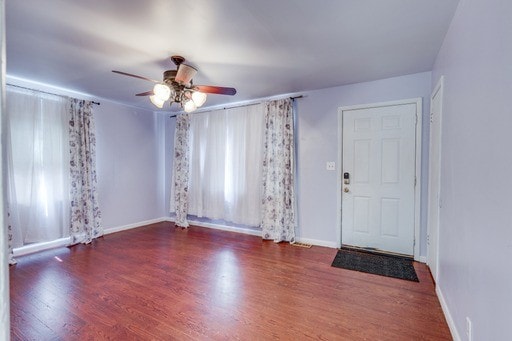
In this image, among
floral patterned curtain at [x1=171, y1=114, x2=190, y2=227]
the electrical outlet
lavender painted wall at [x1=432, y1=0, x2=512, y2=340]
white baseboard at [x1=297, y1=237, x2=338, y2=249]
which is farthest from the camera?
floral patterned curtain at [x1=171, y1=114, x2=190, y2=227]

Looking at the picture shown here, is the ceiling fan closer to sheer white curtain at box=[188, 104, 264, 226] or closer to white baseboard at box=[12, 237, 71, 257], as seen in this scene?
sheer white curtain at box=[188, 104, 264, 226]

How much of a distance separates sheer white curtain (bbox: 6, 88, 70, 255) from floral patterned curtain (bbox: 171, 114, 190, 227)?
1.76 metres

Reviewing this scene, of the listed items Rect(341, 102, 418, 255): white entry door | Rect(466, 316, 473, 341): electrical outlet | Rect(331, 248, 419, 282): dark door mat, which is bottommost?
Rect(331, 248, 419, 282): dark door mat

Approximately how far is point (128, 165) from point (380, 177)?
14.3 ft

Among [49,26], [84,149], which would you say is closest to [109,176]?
[84,149]

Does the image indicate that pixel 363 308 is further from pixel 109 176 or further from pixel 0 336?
pixel 109 176

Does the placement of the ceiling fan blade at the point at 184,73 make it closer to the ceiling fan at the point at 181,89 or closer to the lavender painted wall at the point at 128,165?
the ceiling fan at the point at 181,89

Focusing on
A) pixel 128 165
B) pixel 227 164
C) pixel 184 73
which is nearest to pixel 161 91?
pixel 184 73

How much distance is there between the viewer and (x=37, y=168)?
3.52 meters

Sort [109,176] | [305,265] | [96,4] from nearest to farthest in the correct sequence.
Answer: [96,4], [305,265], [109,176]

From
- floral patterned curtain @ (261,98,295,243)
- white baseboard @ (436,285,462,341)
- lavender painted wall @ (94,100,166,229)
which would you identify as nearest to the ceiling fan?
floral patterned curtain @ (261,98,295,243)

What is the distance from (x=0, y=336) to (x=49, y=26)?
2600mm

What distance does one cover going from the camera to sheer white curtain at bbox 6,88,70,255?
130 inches

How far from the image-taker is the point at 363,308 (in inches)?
86.5
